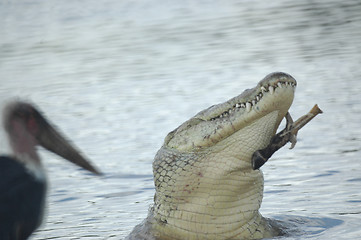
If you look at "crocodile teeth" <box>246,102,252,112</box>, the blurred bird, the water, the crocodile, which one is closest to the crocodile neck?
the crocodile

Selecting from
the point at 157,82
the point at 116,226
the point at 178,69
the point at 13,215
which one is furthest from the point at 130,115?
the point at 13,215

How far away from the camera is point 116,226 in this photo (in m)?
6.66

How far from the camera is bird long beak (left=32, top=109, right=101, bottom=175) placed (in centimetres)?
416

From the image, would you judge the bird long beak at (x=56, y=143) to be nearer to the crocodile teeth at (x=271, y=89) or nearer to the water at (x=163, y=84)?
the crocodile teeth at (x=271, y=89)

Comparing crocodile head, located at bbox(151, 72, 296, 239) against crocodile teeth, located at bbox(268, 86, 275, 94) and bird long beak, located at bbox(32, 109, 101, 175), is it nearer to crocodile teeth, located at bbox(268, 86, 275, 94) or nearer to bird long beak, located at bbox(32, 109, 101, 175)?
crocodile teeth, located at bbox(268, 86, 275, 94)

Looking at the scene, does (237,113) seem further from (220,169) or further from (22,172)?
(22,172)

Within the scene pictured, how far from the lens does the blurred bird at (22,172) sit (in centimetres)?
405

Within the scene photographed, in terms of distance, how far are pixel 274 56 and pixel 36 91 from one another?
4.12 metres

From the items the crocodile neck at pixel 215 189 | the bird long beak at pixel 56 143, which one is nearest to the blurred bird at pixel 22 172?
the bird long beak at pixel 56 143

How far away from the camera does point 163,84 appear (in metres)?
12.5

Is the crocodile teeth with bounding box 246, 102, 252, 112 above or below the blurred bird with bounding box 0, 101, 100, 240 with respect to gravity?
below

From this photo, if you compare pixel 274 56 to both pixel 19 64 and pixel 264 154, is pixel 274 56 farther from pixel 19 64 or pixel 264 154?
pixel 264 154

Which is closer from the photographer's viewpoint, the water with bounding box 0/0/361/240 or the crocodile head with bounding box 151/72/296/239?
the crocodile head with bounding box 151/72/296/239

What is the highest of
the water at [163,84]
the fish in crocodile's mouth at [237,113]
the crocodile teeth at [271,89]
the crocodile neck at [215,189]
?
the crocodile teeth at [271,89]
